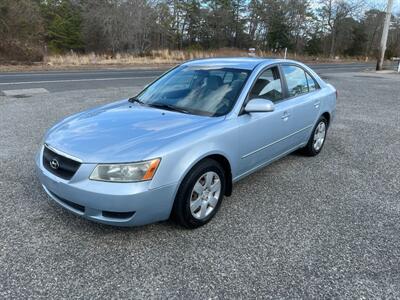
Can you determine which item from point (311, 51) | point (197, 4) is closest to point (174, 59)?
point (197, 4)

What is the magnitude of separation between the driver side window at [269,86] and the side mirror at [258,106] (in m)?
0.20

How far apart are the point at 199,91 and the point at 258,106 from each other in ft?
2.35

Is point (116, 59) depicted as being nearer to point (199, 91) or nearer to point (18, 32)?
point (18, 32)

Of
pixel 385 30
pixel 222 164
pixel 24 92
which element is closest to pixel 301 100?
pixel 222 164

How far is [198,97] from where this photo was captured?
3.63 m

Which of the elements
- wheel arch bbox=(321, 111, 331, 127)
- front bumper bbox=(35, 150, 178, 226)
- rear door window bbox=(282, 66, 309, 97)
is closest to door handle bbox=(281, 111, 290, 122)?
rear door window bbox=(282, 66, 309, 97)

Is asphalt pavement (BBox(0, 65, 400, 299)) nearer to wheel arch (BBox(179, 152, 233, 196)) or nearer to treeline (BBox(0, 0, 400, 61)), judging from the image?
wheel arch (BBox(179, 152, 233, 196))

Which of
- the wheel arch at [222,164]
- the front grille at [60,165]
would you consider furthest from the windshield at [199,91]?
the front grille at [60,165]

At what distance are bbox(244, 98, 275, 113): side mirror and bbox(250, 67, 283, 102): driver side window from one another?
0.20m

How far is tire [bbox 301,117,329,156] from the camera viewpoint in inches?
198

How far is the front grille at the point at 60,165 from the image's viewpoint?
2.74 meters

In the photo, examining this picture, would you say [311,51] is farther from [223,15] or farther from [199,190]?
[199,190]

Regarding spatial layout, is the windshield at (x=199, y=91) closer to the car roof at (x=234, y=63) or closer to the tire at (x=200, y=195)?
the car roof at (x=234, y=63)

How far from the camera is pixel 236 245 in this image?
9.57ft
